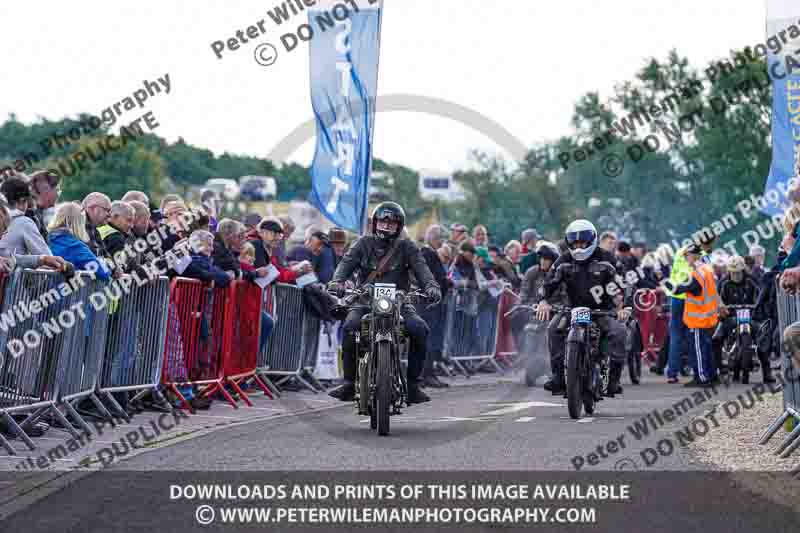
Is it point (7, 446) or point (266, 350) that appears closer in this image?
point (7, 446)

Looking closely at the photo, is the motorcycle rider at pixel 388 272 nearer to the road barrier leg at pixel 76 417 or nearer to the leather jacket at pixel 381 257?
the leather jacket at pixel 381 257

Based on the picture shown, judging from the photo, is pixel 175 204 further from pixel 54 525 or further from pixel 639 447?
pixel 54 525

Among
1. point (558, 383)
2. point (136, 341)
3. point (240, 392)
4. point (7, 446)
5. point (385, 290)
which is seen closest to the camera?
point (7, 446)

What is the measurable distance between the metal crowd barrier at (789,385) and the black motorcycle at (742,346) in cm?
1085

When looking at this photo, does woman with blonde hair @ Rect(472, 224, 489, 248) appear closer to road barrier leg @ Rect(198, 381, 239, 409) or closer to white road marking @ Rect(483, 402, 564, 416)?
white road marking @ Rect(483, 402, 564, 416)

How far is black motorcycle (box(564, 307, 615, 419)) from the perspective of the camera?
13.6 m

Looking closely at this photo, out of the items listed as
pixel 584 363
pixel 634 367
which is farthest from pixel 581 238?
pixel 634 367

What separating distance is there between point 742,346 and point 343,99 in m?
8.03

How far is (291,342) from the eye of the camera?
663 inches

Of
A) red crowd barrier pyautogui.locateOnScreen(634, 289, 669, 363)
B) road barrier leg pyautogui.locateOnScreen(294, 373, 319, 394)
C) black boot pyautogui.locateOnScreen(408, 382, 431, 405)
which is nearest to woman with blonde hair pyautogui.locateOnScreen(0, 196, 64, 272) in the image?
black boot pyautogui.locateOnScreen(408, 382, 431, 405)

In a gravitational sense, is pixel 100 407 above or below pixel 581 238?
below

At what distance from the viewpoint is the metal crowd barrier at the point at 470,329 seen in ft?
72.5

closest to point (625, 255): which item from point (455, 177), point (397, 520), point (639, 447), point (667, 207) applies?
point (639, 447)

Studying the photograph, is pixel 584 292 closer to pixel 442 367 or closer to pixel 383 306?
pixel 383 306
